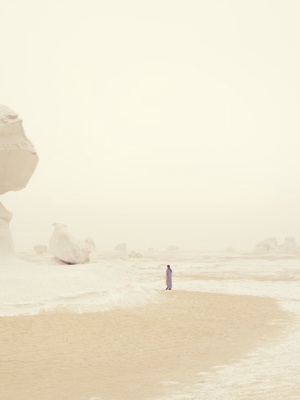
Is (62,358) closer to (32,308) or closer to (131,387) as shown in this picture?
(131,387)

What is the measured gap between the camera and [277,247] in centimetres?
10006

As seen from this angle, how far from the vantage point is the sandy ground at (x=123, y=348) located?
28.6ft

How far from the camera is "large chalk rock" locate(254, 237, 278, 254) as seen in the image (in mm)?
98994

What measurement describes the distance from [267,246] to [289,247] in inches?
245

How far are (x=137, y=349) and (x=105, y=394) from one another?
166 inches

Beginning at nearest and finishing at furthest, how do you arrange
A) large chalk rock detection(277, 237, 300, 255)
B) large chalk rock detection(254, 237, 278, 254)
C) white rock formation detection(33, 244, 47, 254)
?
1. large chalk rock detection(277, 237, 300, 255)
2. large chalk rock detection(254, 237, 278, 254)
3. white rock formation detection(33, 244, 47, 254)

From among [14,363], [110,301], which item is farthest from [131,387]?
[110,301]

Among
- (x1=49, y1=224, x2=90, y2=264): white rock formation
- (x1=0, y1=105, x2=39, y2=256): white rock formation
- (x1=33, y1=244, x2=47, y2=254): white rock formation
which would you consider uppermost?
(x1=0, y1=105, x2=39, y2=256): white rock formation

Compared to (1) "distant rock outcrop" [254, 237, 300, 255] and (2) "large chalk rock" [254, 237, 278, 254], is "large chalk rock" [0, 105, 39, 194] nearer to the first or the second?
(1) "distant rock outcrop" [254, 237, 300, 255]

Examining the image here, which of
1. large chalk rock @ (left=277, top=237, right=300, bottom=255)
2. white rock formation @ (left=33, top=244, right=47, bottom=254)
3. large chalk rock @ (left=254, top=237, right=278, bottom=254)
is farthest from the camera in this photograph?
white rock formation @ (left=33, top=244, right=47, bottom=254)

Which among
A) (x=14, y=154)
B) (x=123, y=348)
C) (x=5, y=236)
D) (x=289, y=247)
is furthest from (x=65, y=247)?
(x=289, y=247)

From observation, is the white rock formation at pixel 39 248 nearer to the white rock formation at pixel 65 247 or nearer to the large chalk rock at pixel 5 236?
the white rock formation at pixel 65 247

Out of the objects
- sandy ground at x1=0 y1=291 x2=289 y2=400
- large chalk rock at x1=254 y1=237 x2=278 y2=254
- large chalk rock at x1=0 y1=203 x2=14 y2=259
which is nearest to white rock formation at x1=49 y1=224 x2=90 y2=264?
large chalk rock at x1=0 y1=203 x2=14 y2=259

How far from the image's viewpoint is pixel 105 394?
8.11 m
